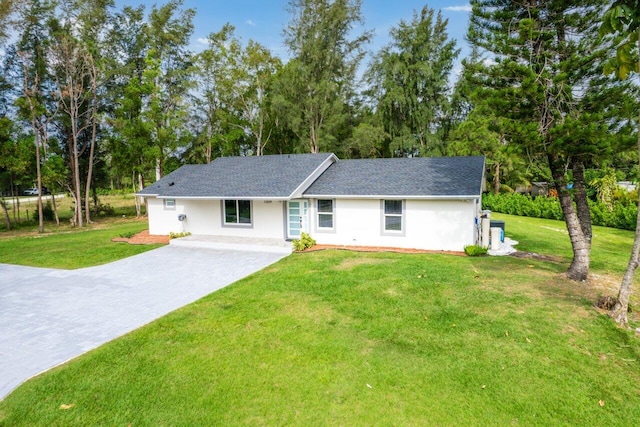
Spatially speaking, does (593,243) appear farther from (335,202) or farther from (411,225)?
(335,202)

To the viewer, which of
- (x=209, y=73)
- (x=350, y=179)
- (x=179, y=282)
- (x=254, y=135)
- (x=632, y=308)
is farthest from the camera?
(x=254, y=135)

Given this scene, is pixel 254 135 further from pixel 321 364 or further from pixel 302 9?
pixel 321 364

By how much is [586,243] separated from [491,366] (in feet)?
18.6

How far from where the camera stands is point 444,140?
2980 cm

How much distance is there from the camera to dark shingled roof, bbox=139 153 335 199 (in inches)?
537

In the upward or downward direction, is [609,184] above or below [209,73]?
below

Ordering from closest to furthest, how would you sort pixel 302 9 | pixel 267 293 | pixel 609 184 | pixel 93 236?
pixel 267 293 → pixel 93 236 → pixel 609 184 → pixel 302 9

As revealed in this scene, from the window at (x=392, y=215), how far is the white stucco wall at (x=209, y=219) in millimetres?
4150

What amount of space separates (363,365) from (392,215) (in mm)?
8191

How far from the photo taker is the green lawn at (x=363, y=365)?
13.5ft

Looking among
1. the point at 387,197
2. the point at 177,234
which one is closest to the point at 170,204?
the point at 177,234

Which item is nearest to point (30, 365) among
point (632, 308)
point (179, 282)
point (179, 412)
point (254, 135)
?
point (179, 412)

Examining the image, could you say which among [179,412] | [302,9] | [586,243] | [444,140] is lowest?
[179,412]

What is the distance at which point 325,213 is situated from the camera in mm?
13594
